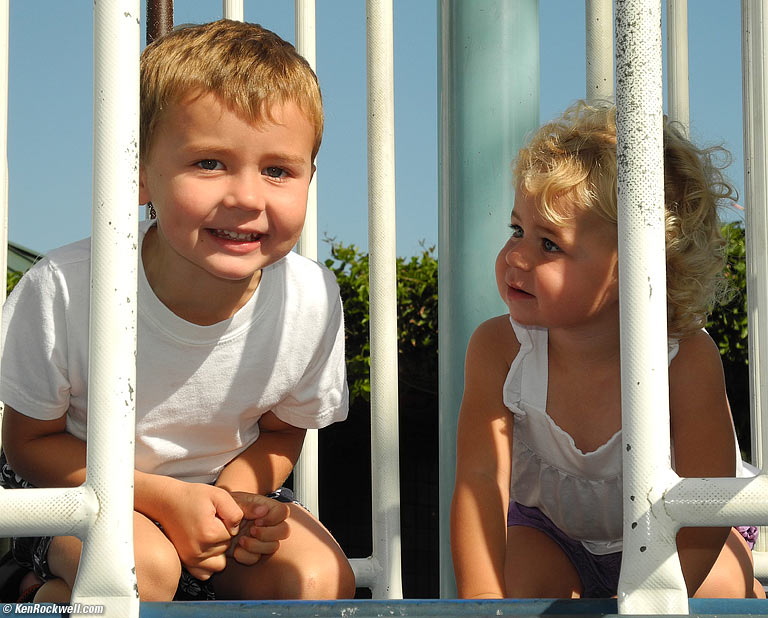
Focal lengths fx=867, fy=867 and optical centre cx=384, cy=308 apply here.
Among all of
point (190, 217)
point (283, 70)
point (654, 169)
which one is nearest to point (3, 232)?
point (190, 217)

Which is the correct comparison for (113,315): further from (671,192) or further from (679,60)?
(679,60)

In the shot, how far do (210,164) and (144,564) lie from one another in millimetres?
585

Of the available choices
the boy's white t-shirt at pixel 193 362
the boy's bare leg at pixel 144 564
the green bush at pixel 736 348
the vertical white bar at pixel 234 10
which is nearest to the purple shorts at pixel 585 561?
the boy's white t-shirt at pixel 193 362

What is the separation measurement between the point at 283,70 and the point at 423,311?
2.70 metres

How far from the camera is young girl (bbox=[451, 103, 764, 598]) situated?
1399 mm

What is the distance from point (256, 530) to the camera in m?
1.33

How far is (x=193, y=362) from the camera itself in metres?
1.45

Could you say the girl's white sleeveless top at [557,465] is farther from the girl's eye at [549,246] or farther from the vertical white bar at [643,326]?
the vertical white bar at [643,326]

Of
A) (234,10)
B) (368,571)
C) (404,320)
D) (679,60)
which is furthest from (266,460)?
(404,320)

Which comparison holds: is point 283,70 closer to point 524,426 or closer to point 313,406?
point 313,406

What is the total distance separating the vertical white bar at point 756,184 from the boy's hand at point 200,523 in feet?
2.44

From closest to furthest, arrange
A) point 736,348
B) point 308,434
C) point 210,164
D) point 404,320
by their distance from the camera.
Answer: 1. point 210,164
2. point 308,434
3. point 736,348
4. point 404,320

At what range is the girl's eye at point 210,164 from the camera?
4.26 feet

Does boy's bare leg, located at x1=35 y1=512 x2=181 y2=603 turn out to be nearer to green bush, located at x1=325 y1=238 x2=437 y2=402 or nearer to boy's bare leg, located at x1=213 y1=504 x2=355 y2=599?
boy's bare leg, located at x1=213 y1=504 x2=355 y2=599
